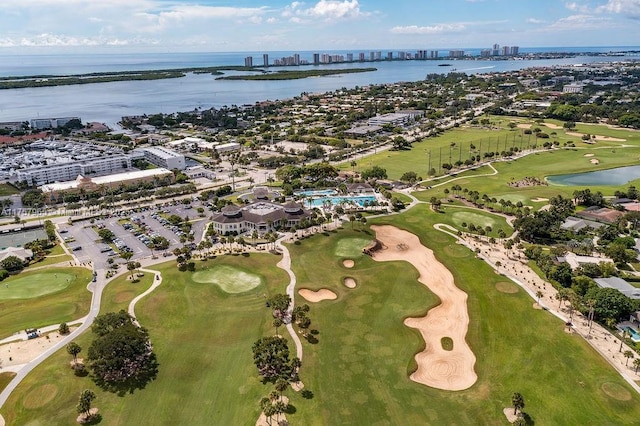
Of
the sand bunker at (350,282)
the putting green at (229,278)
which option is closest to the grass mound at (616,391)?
the sand bunker at (350,282)

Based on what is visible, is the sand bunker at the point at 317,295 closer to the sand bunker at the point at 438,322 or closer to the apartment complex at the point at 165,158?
the sand bunker at the point at 438,322

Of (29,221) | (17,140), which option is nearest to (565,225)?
(29,221)

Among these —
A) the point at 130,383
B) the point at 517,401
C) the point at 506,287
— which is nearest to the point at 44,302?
the point at 130,383

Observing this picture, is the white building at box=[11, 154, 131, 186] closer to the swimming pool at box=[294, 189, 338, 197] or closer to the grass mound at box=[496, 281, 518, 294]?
the swimming pool at box=[294, 189, 338, 197]

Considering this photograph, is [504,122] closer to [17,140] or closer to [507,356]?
[507,356]

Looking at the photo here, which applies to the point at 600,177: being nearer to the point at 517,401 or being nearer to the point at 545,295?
the point at 545,295

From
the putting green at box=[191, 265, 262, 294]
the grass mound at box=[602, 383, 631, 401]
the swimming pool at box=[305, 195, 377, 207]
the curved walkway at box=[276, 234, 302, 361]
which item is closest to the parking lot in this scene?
the putting green at box=[191, 265, 262, 294]
